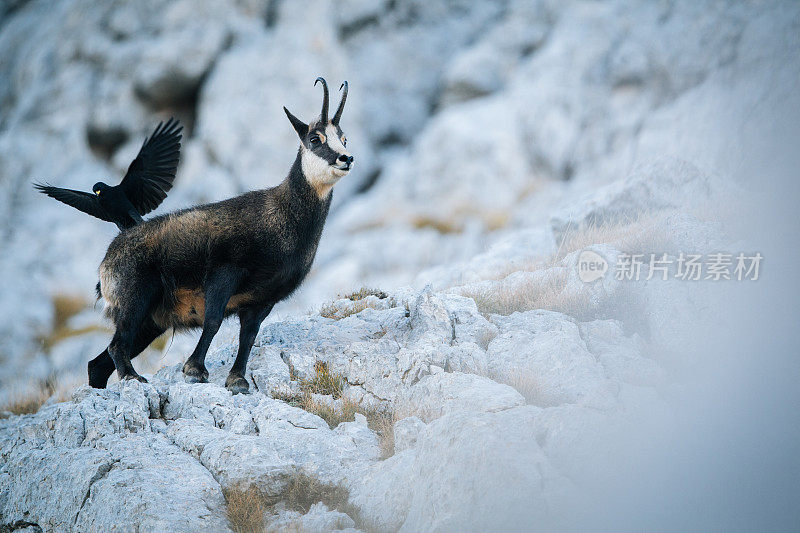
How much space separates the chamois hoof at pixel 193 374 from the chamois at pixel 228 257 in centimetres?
1

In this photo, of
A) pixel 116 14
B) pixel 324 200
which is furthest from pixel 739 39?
pixel 116 14

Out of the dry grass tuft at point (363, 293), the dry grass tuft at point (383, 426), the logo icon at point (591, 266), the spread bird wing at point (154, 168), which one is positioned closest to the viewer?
the dry grass tuft at point (383, 426)

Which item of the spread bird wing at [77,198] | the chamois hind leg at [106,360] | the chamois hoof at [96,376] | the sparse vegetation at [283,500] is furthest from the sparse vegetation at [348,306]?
the sparse vegetation at [283,500]

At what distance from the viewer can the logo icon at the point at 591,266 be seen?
29.5ft

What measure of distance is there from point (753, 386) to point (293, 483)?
4.33m

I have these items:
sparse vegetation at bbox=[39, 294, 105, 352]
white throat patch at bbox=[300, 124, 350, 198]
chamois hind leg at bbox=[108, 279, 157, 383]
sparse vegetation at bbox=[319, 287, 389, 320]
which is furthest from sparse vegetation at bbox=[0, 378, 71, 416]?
sparse vegetation at bbox=[39, 294, 105, 352]

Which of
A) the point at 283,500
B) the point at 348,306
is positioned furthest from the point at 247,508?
the point at 348,306

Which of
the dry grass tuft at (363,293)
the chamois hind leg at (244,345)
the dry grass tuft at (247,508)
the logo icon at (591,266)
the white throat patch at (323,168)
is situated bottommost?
the dry grass tuft at (247,508)

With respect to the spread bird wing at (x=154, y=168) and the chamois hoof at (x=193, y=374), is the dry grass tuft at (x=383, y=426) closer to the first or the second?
the chamois hoof at (x=193, y=374)

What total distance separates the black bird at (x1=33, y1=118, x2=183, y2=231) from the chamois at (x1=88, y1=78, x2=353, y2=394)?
1.06 metres

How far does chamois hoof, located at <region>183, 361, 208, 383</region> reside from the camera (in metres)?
8.34

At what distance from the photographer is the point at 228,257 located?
848cm

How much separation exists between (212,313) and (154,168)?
2.89 metres

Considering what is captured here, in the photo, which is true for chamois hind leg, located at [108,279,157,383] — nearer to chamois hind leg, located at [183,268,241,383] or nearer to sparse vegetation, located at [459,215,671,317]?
chamois hind leg, located at [183,268,241,383]
